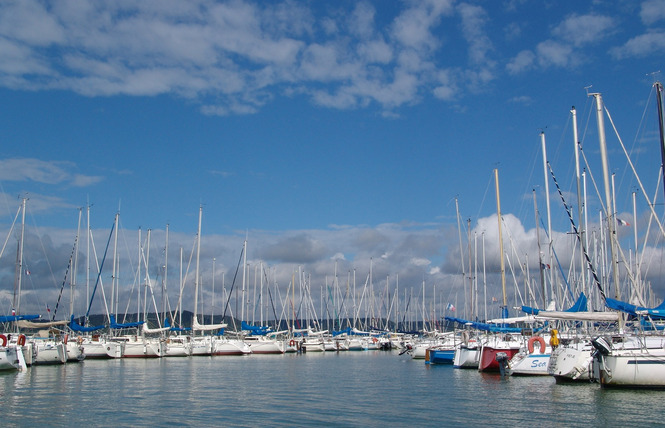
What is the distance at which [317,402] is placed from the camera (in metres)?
29.7

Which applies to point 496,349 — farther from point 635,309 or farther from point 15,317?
point 15,317

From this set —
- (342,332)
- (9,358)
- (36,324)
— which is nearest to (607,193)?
(9,358)

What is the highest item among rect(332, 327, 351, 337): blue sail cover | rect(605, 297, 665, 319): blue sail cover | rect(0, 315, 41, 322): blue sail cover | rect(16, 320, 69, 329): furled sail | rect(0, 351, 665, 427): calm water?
rect(605, 297, 665, 319): blue sail cover

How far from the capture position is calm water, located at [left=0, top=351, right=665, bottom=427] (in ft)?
78.8

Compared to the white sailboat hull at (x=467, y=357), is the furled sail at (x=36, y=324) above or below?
above

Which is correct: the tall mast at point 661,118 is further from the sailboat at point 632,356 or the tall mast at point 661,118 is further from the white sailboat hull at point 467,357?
the white sailboat hull at point 467,357

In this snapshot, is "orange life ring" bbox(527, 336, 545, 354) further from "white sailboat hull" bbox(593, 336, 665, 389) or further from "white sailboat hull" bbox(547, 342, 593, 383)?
"white sailboat hull" bbox(593, 336, 665, 389)

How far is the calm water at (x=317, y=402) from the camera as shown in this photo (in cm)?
2403

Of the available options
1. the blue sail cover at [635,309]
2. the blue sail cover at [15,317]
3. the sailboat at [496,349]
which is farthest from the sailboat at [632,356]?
the blue sail cover at [15,317]

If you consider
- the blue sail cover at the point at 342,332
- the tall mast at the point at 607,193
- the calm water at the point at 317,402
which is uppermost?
the tall mast at the point at 607,193

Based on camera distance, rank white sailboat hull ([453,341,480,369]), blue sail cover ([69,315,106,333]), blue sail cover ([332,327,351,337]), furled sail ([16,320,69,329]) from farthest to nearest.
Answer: blue sail cover ([332,327,351,337]) < blue sail cover ([69,315,106,333]) < furled sail ([16,320,69,329]) < white sailboat hull ([453,341,480,369])

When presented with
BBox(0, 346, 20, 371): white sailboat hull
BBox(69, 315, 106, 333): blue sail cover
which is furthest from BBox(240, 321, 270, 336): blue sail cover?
BBox(0, 346, 20, 371): white sailboat hull

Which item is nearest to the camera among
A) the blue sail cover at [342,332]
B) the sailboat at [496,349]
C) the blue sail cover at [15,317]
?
the sailboat at [496,349]

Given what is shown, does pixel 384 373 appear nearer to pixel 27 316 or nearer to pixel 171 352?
pixel 27 316
